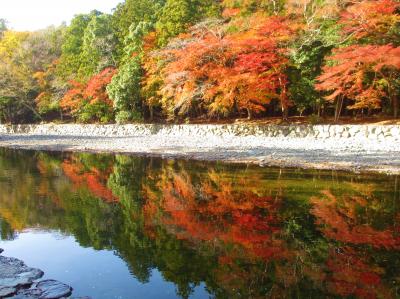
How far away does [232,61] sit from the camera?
73.5 ft

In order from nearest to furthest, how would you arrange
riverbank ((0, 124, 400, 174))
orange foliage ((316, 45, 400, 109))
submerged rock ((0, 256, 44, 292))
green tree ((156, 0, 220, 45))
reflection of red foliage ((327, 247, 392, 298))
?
reflection of red foliage ((327, 247, 392, 298)), submerged rock ((0, 256, 44, 292)), riverbank ((0, 124, 400, 174)), orange foliage ((316, 45, 400, 109)), green tree ((156, 0, 220, 45))

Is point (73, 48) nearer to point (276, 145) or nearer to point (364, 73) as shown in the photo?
point (276, 145)

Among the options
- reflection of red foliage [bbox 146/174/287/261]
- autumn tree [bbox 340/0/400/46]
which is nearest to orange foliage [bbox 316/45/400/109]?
autumn tree [bbox 340/0/400/46]

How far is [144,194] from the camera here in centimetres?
1073

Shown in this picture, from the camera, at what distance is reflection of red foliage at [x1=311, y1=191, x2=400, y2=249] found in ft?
21.5

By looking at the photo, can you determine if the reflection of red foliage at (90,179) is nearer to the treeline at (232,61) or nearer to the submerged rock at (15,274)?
the submerged rock at (15,274)

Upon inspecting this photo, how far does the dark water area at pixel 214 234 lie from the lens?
5203 mm

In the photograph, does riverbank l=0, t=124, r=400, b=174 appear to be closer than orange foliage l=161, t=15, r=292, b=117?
Yes

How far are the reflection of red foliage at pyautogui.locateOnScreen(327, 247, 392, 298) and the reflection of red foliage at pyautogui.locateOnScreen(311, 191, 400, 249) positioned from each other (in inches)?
27.4

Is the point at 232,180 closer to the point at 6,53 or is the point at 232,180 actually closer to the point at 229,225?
the point at 229,225

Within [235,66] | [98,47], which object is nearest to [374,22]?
[235,66]

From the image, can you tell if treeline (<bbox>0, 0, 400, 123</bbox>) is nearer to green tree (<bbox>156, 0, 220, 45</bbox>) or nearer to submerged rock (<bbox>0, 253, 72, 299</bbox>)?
green tree (<bbox>156, 0, 220, 45</bbox>)

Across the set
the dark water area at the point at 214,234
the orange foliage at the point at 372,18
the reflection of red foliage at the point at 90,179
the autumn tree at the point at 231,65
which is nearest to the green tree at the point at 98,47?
the autumn tree at the point at 231,65

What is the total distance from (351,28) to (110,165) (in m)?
12.6
